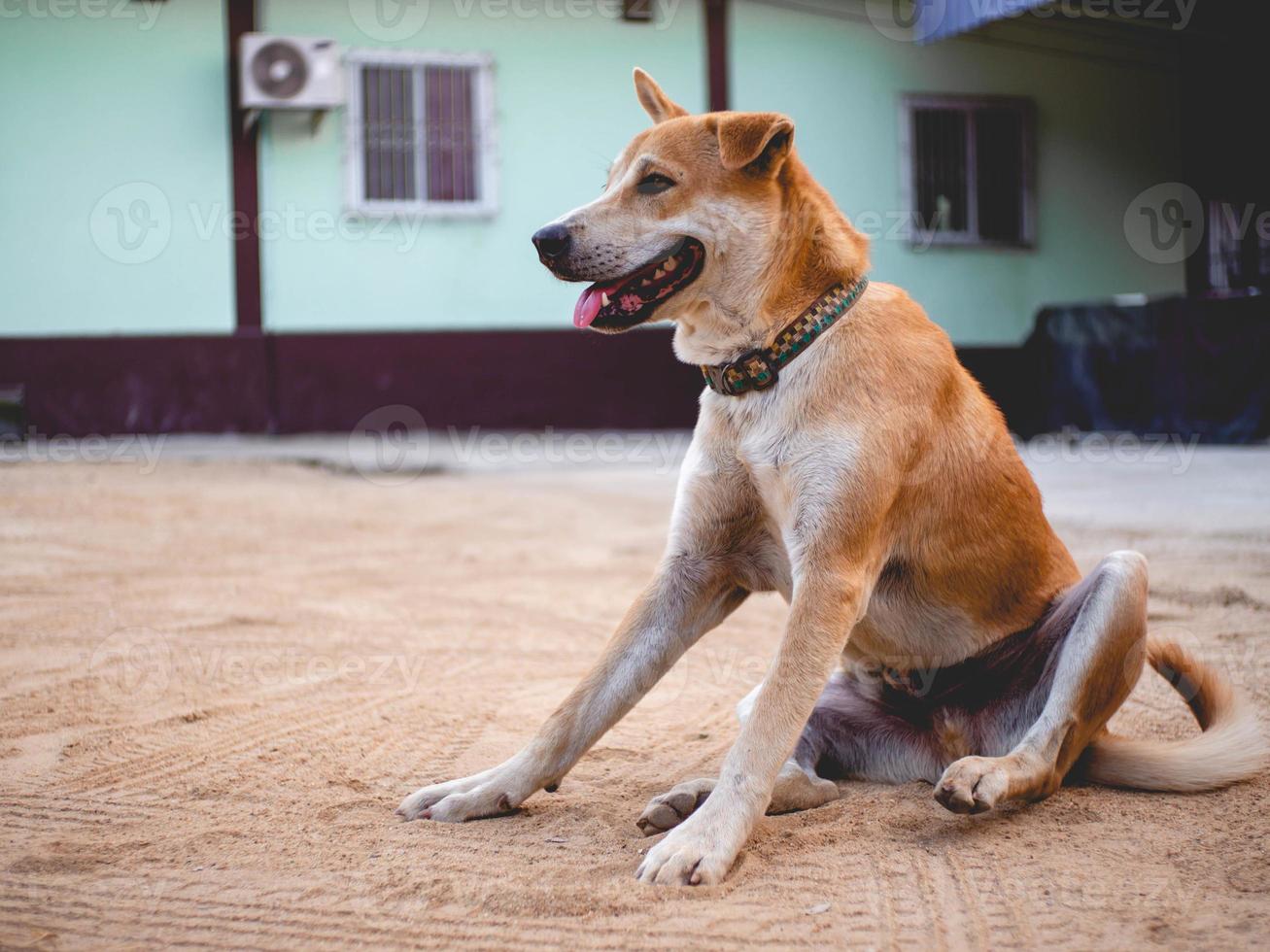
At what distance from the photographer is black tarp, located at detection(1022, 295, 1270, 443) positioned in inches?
420

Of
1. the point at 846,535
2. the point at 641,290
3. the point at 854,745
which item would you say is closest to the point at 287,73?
the point at 641,290

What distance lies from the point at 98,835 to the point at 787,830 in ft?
4.97

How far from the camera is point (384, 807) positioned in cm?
299

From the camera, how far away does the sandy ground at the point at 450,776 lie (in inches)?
90.4

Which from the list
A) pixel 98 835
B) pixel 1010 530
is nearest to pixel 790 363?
pixel 1010 530

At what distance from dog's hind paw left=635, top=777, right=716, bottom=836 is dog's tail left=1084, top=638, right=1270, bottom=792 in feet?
3.21

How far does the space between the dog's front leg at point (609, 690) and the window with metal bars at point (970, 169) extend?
11.9 m

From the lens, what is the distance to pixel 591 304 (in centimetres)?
303
